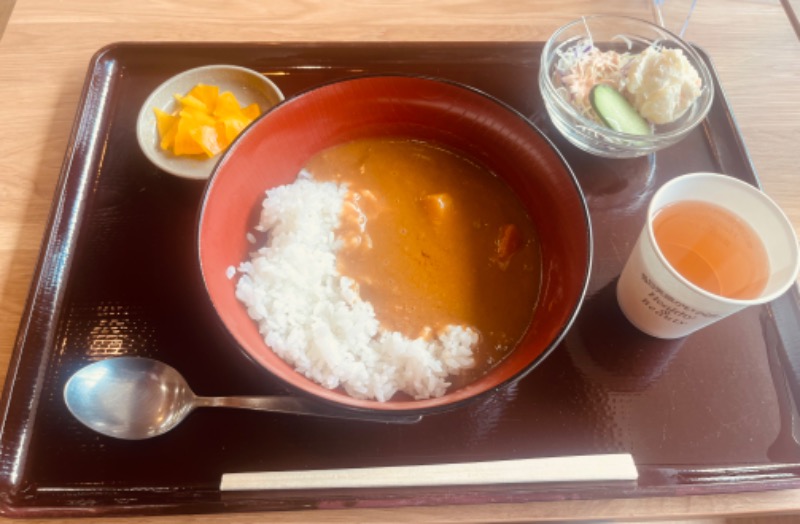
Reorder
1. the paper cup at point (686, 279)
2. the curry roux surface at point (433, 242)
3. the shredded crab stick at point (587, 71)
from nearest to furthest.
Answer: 1. the paper cup at point (686, 279)
2. the curry roux surface at point (433, 242)
3. the shredded crab stick at point (587, 71)

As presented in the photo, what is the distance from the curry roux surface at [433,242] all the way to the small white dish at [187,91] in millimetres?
261

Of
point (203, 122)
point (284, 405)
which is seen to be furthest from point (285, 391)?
point (203, 122)

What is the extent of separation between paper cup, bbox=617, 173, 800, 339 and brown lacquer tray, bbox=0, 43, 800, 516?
88 mm

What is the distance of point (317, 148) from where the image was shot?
1.54 meters

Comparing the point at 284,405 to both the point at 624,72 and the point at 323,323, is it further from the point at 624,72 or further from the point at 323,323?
the point at 624,72

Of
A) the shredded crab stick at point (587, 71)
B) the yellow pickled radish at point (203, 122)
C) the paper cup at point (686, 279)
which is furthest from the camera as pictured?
the shredded crab stick at point (587, 71)

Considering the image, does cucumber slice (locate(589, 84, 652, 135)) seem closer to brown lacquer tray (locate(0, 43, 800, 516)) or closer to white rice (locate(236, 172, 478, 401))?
brown lacquer tray (locate(0, 43, 800, 516))

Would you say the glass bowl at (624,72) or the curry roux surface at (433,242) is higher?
the glass bowl at (624,72)

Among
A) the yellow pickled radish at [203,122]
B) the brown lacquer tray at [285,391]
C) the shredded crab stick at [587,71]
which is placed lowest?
the brown lacquer tray at [285,391]

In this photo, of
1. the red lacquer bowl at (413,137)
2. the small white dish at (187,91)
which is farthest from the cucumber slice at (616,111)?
the small white dish at (187,91)

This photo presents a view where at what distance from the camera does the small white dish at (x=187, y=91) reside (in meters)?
1.50

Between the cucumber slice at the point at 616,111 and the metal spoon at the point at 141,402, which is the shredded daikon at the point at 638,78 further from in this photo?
the metal spoon at the point at 141,402

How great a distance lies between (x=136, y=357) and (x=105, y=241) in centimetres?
33

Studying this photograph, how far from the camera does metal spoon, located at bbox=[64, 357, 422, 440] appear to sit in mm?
1205
